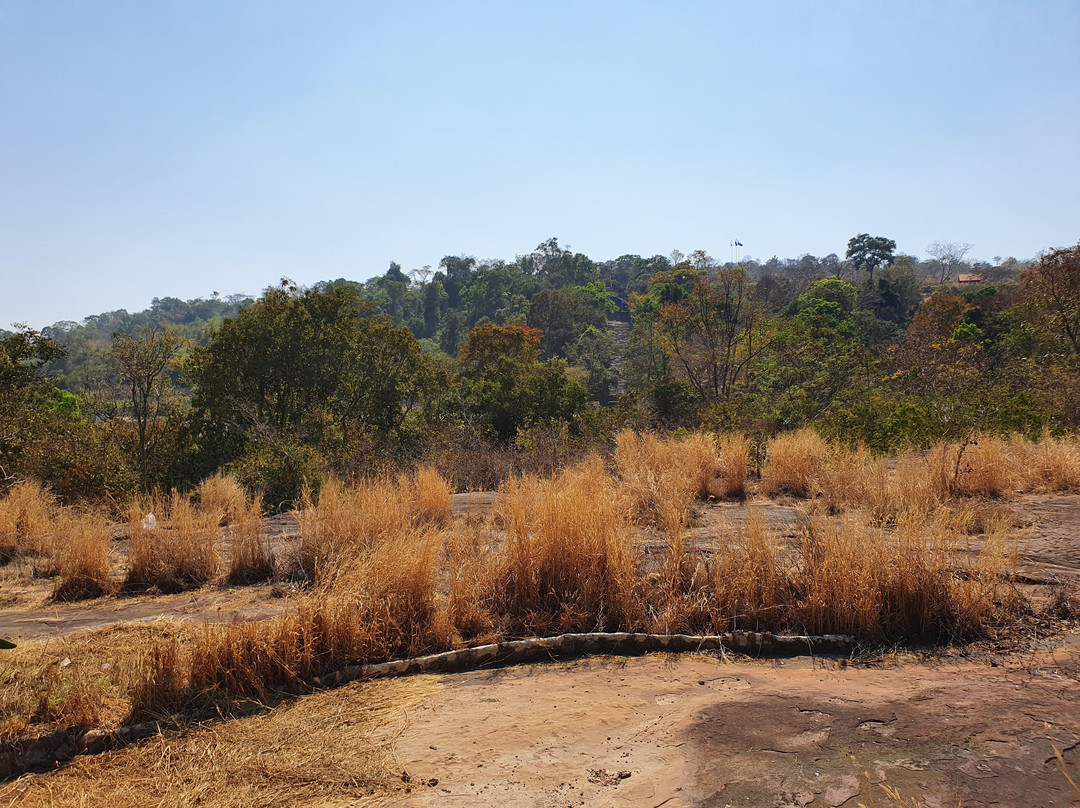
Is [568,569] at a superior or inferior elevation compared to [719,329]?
inferior

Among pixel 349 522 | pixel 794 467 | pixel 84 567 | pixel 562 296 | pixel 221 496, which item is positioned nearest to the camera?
pixel 349 522

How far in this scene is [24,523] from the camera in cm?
822

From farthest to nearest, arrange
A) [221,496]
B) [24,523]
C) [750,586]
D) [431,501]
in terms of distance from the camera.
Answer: [221,496] → [24,523] → [431,501] → [750,586]

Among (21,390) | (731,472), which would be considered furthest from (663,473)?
(21,390)

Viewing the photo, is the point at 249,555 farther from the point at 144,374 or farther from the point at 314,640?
the point at 144,374

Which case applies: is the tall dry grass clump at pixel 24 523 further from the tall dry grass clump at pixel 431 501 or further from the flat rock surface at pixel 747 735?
the flat rock surface at pixel 747 735

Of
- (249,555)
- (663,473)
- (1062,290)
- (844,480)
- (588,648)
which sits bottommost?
(588,648)

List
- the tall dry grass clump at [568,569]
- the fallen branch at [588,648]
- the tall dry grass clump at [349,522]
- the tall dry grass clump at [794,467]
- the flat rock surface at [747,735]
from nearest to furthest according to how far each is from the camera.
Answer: the flat rock surface at [747,735], the fallen branch at [588,648], the tall dry grass clump at [568,569], the tall dry grass clump at [349,522], the tall dry grass clump at [794,467]

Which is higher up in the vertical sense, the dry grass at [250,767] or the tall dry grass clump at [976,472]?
the tall dry grass clump at [976,472]

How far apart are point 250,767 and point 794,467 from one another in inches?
291

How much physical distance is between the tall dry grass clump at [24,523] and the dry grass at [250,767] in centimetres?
524

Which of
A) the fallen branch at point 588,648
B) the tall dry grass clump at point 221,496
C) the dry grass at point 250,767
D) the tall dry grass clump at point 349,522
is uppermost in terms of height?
the tall dry grass clump at point 349,522

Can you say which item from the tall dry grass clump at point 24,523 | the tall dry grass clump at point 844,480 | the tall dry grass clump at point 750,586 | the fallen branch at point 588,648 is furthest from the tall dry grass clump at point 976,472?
the tall dry grass clump at point 24,523

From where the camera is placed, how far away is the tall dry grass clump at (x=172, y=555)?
6.53 meters
